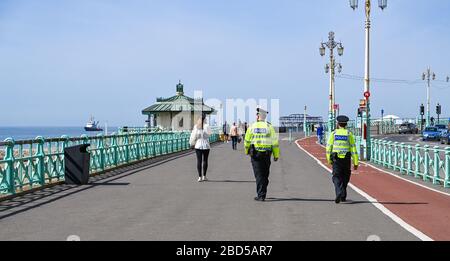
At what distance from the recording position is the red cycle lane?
8.53m

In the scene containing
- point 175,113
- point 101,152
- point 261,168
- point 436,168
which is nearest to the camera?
point 261,168

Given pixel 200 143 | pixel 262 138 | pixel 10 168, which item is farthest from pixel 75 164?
pixel 262 138

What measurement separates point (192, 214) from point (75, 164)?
5.91 metres

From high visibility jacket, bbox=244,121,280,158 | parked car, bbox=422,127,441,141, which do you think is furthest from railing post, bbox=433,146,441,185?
parked car, bbox=422,127,441,141

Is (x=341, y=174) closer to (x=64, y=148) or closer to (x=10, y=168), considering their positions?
(x=10, y=168)

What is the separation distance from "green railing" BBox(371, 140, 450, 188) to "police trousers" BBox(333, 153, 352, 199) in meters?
4.50

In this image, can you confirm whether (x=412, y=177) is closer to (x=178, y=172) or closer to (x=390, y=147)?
(x=390, y=147)

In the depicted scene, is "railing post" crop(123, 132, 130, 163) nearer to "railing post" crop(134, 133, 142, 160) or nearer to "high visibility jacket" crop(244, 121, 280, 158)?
"railing post" crop(134, 133, 142, 160)

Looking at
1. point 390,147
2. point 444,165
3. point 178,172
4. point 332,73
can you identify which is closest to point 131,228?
point 444,165

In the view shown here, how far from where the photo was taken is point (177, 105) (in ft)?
156

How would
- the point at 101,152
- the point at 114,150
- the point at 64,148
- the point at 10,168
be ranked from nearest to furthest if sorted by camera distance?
1. the point at 10,168
2. the point at 64,148
3. the point at 101,152
4. the point at 114,150

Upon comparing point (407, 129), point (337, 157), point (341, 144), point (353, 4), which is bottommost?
point (407, 129)

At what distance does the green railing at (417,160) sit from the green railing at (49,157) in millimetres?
9181

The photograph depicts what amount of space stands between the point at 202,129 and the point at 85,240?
8.58m
